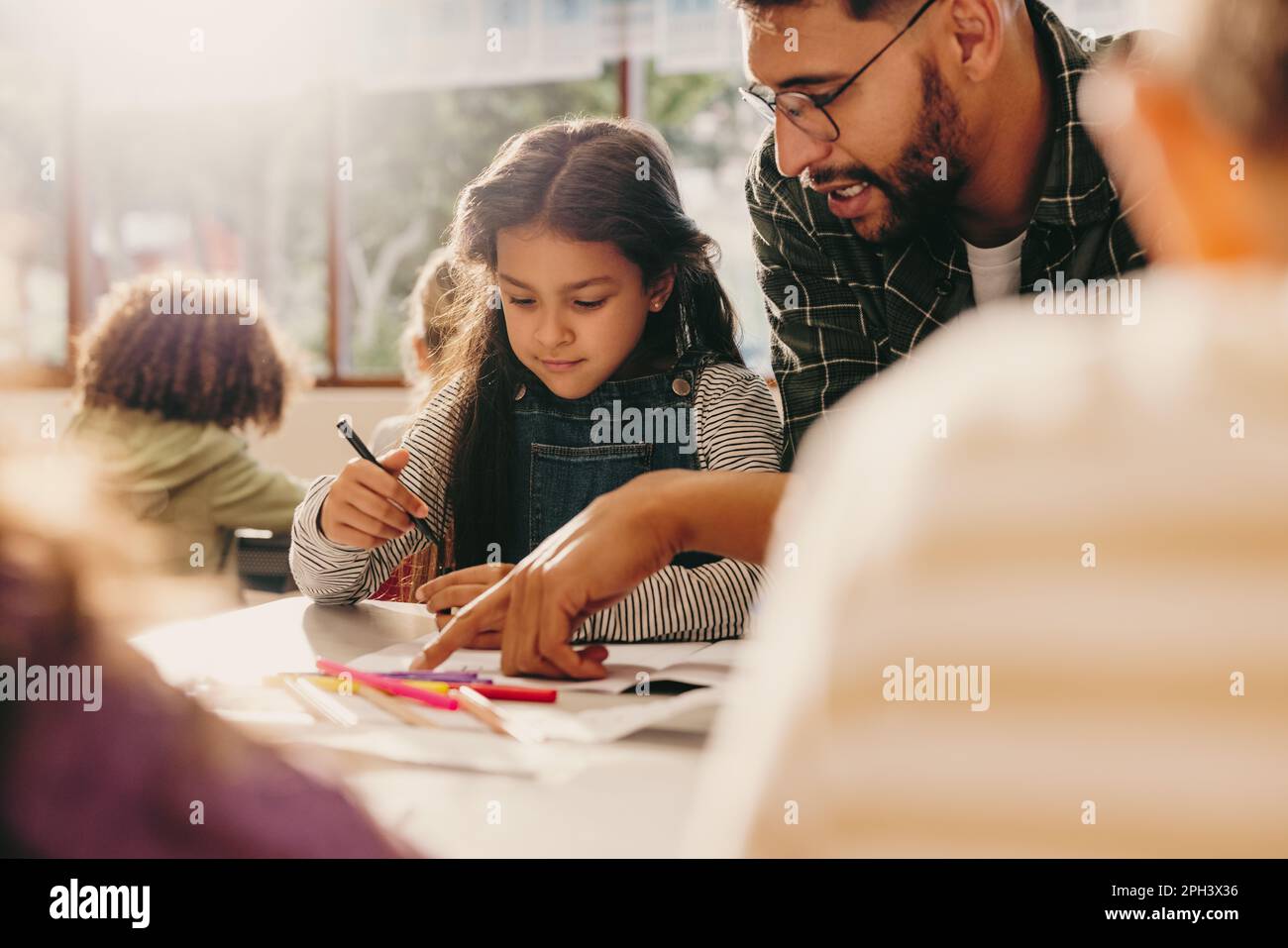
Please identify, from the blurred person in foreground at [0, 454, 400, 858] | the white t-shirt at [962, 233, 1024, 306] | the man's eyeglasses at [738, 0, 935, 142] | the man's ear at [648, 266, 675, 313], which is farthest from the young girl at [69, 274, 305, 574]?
the blurred person in foreground at [0, 454, 400, 858]

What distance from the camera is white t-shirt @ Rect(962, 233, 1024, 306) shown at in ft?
4.74

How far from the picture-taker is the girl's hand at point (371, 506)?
1.35m

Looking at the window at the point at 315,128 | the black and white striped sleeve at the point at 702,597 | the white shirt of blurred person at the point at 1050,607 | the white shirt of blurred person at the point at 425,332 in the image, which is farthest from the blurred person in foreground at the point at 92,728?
the window at the point at 315,128

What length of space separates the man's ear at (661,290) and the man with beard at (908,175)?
166 millimetres

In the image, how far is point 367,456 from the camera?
133 centimetres

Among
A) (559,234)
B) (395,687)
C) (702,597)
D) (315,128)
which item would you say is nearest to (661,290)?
(559,234)

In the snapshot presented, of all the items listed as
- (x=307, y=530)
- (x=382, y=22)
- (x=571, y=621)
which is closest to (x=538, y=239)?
(x=307, y=530)

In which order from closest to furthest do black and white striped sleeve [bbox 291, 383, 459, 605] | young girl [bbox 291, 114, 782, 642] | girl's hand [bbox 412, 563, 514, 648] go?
1. girl's hand [bbox 412, 563, 514, 648]
2. black and white striped sleeve [bbox 291, 383, 459, 605]
3. young girl [bbox 291, 114, 782, 642]

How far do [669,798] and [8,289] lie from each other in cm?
42

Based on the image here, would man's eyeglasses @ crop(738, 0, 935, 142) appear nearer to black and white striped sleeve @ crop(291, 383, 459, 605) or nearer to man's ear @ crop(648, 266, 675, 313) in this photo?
man's ear @ crop(648, 266, 675, 313)

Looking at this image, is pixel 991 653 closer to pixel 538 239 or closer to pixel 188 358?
pixel 538 239

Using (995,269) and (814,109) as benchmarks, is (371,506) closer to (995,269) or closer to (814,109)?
(814,109)

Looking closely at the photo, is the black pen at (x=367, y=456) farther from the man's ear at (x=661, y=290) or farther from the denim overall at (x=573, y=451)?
the man's ear at (x=661, y=290)

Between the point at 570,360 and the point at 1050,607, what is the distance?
54.1 inches
